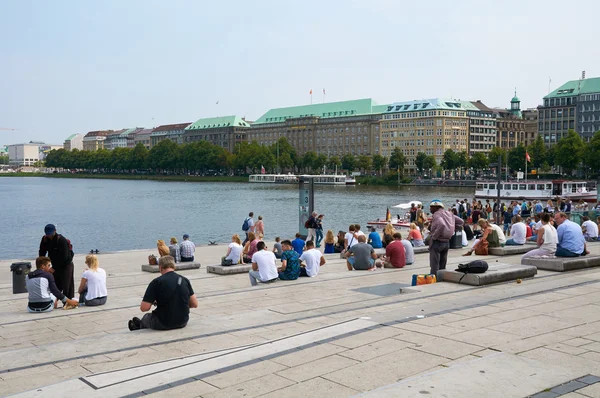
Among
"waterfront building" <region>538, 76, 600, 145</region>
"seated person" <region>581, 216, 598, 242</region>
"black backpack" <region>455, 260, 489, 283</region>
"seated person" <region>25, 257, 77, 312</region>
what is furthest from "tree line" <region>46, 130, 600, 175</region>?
"seated person" <region>25, 257, 77, 312</region>

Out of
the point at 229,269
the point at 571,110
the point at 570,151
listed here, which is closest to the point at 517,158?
the point at 570,151

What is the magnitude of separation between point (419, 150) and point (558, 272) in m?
156

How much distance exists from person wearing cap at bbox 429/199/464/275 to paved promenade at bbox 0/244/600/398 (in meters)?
1.34

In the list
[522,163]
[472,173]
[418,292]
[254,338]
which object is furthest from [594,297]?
[472,173]

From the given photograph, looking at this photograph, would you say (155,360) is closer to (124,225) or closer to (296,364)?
(296,364)

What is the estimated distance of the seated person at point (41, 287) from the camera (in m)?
11.8

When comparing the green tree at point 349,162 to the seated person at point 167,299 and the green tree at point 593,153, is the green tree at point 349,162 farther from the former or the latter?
the seated person at point 167,299

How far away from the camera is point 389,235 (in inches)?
770

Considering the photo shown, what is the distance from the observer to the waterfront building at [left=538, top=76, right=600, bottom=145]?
5487 inches

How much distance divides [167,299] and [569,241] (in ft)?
33.4

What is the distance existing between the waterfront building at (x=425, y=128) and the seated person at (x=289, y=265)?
503 feet

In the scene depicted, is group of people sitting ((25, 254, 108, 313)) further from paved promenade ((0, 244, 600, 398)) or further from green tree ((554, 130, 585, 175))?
green tree ((554, 130, 585, 175))

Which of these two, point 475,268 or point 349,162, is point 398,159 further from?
point 475,268

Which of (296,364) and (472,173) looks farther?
(472,173)
